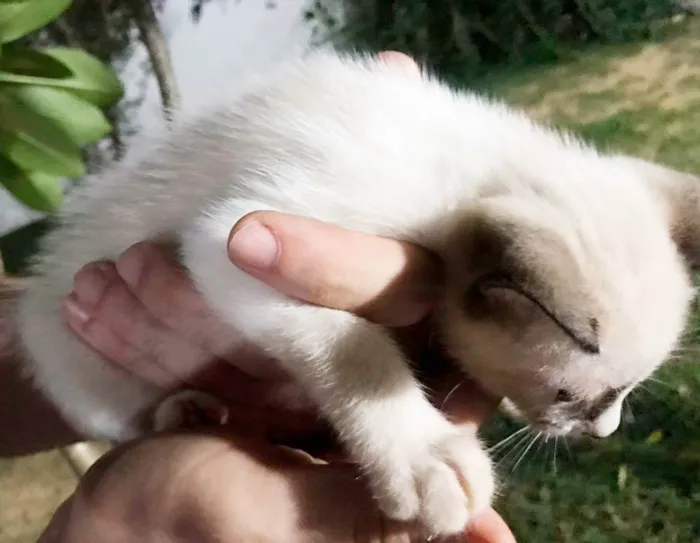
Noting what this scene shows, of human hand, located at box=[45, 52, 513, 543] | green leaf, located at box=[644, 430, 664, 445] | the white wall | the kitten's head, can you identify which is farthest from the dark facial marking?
the white wall

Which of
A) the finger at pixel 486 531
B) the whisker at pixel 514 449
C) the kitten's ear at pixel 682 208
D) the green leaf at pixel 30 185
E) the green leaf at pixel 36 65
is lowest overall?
the whisker at pixel 514 449

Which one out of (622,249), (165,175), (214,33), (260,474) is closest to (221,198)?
(165,175)

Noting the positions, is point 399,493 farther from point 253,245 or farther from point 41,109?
point 41,109

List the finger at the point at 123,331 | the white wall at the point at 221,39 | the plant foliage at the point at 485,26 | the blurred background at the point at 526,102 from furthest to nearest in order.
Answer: the white wall at the point at 221,39 < the plant foliage at the point at 485,26 < the blurred background at the point at 526,102 < the finger at the point at 123,331

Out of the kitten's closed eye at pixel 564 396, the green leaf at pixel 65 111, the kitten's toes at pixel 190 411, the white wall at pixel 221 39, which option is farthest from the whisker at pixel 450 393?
the white wall at pixel 221 39

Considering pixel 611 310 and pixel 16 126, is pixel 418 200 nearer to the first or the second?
pixel 611 310

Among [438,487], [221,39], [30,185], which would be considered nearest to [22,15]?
[30,185]

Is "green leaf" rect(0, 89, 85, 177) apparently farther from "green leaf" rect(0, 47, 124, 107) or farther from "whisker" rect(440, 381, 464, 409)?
"whisker" rect(440, 381, 464, 409)

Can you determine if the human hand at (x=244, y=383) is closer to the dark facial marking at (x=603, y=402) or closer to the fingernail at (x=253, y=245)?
the fingernail at (x=253, y=245)
